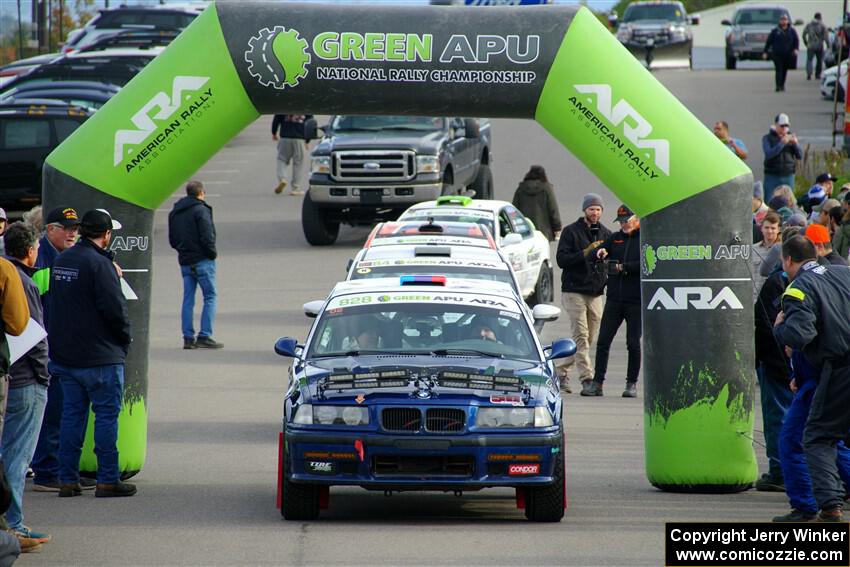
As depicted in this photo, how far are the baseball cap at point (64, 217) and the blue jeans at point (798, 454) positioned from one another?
5.11 meters

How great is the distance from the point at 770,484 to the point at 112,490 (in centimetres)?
483

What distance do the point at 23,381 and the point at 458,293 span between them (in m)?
3.44

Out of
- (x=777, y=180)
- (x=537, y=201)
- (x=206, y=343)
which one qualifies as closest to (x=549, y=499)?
(x=206, y=343)

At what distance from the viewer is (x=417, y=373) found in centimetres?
1009

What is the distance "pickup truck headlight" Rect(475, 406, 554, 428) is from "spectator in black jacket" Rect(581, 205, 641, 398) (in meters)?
5.65

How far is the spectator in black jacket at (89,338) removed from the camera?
34.8 feet

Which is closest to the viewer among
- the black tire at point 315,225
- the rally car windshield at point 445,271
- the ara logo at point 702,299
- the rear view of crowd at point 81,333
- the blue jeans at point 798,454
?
the blue jeans at point 798,454

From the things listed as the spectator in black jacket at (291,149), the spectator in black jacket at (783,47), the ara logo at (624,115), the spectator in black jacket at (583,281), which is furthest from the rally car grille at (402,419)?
the spectator in black jacket at (783,47)

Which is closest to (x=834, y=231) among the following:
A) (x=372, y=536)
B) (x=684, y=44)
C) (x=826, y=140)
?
(x=372, y=536)

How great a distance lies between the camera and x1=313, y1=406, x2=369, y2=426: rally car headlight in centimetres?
973

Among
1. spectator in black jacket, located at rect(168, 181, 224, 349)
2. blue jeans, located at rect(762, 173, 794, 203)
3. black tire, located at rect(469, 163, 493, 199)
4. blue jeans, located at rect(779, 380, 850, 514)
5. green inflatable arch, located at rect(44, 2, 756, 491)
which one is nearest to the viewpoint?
blue jeans, located at rect(779, 380, 850, 514)

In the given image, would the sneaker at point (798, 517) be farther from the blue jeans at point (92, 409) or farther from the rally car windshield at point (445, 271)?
the blue jeans at point (92, 409)

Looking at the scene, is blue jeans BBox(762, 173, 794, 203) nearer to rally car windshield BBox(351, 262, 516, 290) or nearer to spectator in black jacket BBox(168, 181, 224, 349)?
spectator in black jacket BBox(168, 181, 224, 349)

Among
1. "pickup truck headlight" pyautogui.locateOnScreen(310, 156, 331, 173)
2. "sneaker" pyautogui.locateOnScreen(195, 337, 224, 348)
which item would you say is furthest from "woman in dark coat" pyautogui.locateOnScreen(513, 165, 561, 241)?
"sneaker" pyautogui.locateOnScreen(195, 337, 224, 348)
